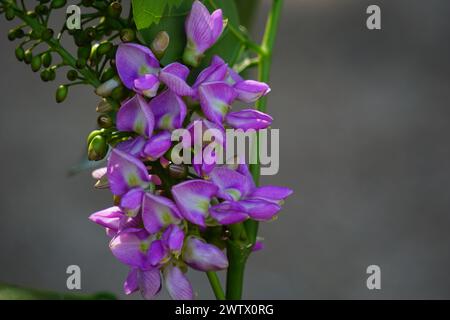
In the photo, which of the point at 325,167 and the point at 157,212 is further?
the point at 325,167

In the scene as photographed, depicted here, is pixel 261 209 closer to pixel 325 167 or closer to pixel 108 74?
pixel 108 74

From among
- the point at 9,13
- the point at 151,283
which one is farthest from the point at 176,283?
the point at 9,13

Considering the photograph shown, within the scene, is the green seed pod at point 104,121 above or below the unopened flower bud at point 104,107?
below

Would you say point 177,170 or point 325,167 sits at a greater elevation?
point 325,167

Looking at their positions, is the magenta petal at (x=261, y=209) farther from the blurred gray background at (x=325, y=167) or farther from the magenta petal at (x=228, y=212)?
the blurred gray background at (x=325, y=167)

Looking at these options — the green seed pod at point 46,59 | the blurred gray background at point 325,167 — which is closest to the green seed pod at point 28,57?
the green seed pod at point 46,59

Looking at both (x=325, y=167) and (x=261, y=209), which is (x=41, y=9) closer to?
(x=261, y=209)

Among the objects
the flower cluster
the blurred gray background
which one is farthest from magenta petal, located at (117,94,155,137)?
the blurred gray background
